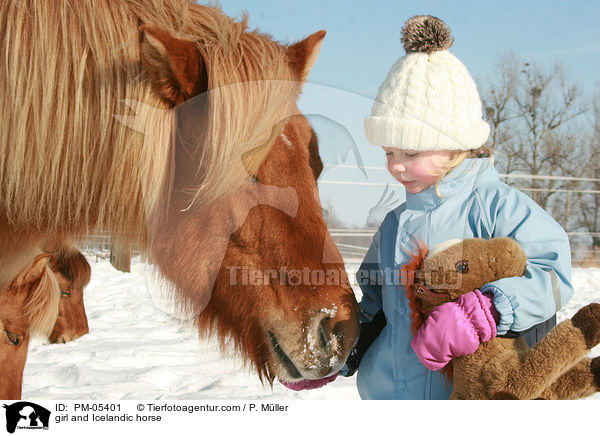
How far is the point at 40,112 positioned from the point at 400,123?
1089 millimetres

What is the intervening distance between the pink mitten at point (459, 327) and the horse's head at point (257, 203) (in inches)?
9.5

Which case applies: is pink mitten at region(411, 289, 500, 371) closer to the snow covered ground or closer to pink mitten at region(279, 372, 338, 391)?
pink mitten at region(279, 372, 338, 391)

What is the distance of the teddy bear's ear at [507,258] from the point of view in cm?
119

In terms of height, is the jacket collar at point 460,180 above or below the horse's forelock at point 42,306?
above

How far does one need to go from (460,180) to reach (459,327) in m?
0.45

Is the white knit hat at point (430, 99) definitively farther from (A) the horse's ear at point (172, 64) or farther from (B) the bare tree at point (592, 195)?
(B) the bare tree at point (592, 195)

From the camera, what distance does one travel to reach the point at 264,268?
1.43m

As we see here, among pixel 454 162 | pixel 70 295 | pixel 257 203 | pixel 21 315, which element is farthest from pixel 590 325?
pixel 70 295

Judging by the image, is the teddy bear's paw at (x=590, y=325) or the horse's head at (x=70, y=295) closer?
the teddy bear's paw at (x=590, y=325)

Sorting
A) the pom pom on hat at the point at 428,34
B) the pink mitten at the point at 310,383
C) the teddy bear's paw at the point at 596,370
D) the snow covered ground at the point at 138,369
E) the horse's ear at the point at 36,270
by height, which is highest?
the pom pom on hat at the point at 428,34

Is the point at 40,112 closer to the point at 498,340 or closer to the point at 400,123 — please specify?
the point at 400,123

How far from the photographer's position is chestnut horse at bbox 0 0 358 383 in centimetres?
139

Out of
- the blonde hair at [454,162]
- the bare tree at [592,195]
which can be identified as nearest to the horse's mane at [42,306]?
the blonde hair at [454,162]

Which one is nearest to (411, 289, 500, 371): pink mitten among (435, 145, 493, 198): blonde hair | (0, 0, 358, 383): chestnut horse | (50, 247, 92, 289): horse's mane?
(0, 0, 358, 383): chestnut horse
